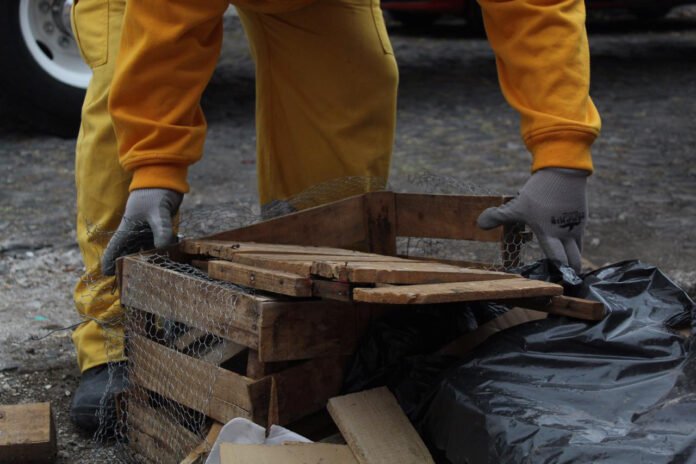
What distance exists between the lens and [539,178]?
2.18 meters

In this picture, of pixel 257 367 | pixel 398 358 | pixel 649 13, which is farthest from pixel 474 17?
pixel 257 367

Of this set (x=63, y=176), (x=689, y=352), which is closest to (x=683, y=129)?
(x=63, y=176)

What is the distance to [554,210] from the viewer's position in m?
2.19

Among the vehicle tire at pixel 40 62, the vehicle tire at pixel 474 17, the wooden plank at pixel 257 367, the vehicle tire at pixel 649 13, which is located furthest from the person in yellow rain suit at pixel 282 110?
the vehicle tire at pixel 649 13

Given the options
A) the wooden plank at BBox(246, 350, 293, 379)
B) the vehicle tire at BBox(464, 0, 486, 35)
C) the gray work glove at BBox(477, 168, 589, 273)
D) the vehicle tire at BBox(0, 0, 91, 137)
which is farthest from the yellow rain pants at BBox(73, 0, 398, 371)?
the vehicle tire at BBox(464, 0, 486, 35)

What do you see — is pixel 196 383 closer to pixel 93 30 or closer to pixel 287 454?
pixel 287 454

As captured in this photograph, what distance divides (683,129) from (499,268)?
12.7ft

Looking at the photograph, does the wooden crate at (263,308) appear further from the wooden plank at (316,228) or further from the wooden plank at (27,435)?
the wooden plank at (27,435)

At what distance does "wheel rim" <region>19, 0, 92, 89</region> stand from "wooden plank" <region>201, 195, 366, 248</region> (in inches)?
122

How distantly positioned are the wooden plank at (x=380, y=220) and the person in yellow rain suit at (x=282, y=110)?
0.19m

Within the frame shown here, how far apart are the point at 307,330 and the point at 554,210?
590 mm

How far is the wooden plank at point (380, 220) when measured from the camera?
8.76 feet

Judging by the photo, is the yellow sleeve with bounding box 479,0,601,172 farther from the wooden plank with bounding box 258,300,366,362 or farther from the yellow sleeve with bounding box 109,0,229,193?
the yellow sleeve with bounding box 109,0,229,193

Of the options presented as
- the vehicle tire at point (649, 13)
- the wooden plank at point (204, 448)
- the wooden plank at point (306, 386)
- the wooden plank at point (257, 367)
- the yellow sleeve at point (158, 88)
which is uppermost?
the vehicle tire at point (649, 13)
